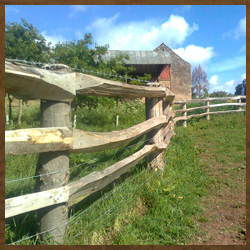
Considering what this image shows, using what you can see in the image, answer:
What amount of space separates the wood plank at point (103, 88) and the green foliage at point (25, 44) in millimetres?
6291

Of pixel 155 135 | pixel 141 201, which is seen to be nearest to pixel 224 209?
pixel 141 201

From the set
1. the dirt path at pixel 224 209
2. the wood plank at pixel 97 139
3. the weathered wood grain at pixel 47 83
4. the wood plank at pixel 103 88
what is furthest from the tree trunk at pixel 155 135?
the weathered wood grain at pixel 47 83

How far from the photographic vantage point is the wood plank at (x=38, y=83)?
136 cm

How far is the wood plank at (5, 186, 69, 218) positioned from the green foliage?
24.2ft

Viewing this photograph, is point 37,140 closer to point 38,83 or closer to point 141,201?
point 38,83

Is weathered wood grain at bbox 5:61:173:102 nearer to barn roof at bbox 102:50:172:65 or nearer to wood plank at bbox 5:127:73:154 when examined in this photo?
wood plank at bbox 5:127:73:154

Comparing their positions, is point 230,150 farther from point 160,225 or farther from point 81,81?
point 81,81

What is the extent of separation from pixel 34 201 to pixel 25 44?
26.1 feet

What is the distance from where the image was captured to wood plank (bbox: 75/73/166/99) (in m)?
1.86

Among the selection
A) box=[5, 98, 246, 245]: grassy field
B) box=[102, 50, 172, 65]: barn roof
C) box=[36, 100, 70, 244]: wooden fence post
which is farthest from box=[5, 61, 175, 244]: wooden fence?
box=[102, 50, 172, 65]: barn roof

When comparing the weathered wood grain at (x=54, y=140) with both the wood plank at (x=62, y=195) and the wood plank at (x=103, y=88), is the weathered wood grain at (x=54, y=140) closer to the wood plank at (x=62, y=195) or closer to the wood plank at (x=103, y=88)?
the wood plank at (x=62, y=195)

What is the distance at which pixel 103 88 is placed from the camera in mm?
2150
